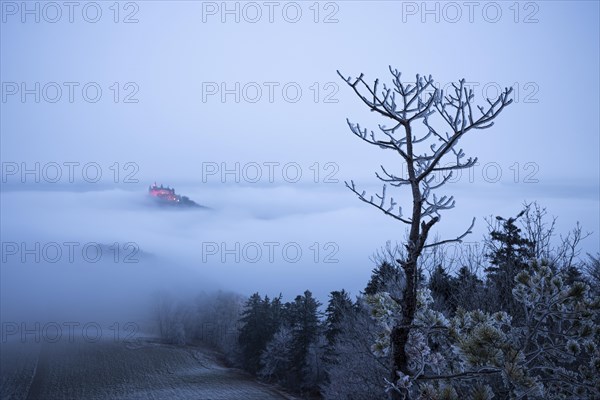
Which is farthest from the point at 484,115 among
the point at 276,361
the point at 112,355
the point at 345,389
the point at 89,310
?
the point at 89,310

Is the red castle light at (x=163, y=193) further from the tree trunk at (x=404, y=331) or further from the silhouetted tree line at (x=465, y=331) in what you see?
the tree trunk at (x=404, y=331)

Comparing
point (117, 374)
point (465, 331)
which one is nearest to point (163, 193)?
point (117, 374)

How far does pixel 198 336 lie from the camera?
2162 inches

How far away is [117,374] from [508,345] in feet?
122

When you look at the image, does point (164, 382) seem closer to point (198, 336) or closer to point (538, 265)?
point (198, 336)

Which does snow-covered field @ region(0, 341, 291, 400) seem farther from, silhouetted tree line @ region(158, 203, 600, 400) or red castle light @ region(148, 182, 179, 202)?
red castle light @ region(148, 182, 179, 202)

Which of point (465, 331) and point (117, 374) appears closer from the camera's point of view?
point (465, 331)

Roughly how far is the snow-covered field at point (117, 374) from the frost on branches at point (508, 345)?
28214 mm

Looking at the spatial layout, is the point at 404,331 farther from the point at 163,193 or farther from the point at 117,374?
the point at 163,193

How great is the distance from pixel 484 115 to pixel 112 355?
4404 cm

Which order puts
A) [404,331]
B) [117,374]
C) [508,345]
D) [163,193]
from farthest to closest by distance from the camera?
1. [163,193]
2. [117,374]
3. [508,345]
4. [404,331]

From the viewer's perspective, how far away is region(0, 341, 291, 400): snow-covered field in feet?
94.3

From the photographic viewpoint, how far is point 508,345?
11.3 feet

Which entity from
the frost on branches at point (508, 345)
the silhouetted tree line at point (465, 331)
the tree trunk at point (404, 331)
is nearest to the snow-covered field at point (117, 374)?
the silhouetted tree line at point (465, 331)
